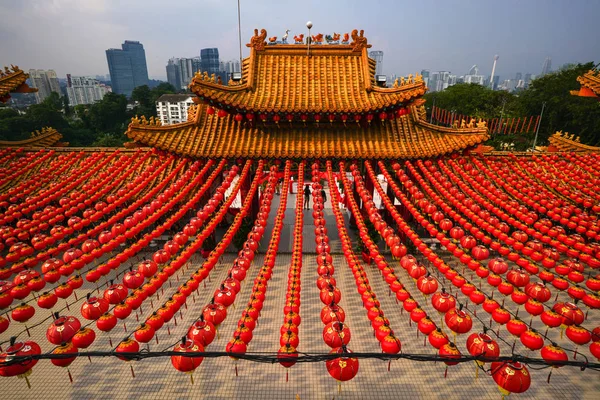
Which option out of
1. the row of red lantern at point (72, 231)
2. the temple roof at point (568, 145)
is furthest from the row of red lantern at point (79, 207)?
the temple roof at point (568, 145)

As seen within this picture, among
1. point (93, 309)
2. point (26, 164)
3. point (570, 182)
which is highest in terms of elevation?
point (26, 164)

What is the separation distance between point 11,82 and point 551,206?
23.3 metres

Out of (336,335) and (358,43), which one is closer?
(336,335)

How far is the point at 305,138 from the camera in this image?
13.4m

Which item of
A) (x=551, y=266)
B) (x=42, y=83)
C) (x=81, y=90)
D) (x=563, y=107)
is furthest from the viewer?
(x=81, y=90)

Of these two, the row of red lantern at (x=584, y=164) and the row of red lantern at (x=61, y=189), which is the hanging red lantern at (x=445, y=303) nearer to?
the row of red lantern at (x=584, y=164)

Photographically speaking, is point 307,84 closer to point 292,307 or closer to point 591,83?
point 292,307

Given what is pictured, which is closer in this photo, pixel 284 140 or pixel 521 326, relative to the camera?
pixel 521 326

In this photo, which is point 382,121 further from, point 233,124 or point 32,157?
point 32,157

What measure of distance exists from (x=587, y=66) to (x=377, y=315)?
50640 millimetres

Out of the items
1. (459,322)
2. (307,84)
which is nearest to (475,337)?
(459,322)

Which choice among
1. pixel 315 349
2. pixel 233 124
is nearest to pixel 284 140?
pixel 233 124

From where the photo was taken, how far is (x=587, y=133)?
33906 mm

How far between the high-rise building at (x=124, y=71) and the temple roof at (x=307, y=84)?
161323 millimetres
